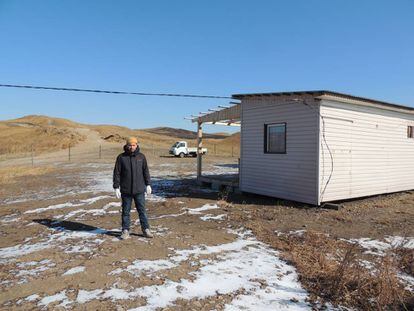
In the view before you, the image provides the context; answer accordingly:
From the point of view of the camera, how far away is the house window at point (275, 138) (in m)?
11.2

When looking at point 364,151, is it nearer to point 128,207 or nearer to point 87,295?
point 128,207

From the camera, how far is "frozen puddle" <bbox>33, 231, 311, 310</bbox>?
4.21 meters

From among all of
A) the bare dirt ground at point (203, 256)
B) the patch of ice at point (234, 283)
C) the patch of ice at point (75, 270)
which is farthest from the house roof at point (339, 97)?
the patch of ice at point (75, 270)

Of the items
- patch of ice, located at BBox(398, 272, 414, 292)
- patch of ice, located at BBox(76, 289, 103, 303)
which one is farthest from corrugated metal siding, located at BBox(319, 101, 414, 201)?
patch of ice, located at BBox(76, 289, 103, 303)

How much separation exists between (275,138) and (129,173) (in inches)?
236

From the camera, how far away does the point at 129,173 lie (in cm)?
674

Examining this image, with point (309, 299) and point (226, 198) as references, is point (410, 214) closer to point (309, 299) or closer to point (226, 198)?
point (226, 198)

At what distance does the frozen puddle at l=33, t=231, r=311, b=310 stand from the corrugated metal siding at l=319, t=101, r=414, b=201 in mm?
5180

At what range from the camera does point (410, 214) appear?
32.1 ft

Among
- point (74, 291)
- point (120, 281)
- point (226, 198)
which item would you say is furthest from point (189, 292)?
point (226, 198)

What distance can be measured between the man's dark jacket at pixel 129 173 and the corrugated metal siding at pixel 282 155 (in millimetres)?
5295

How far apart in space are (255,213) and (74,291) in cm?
583

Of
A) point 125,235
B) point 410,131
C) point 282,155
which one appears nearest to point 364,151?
point 282,155

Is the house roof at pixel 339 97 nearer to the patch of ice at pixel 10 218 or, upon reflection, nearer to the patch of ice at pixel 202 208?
the patch of ice at pixel 202 208
